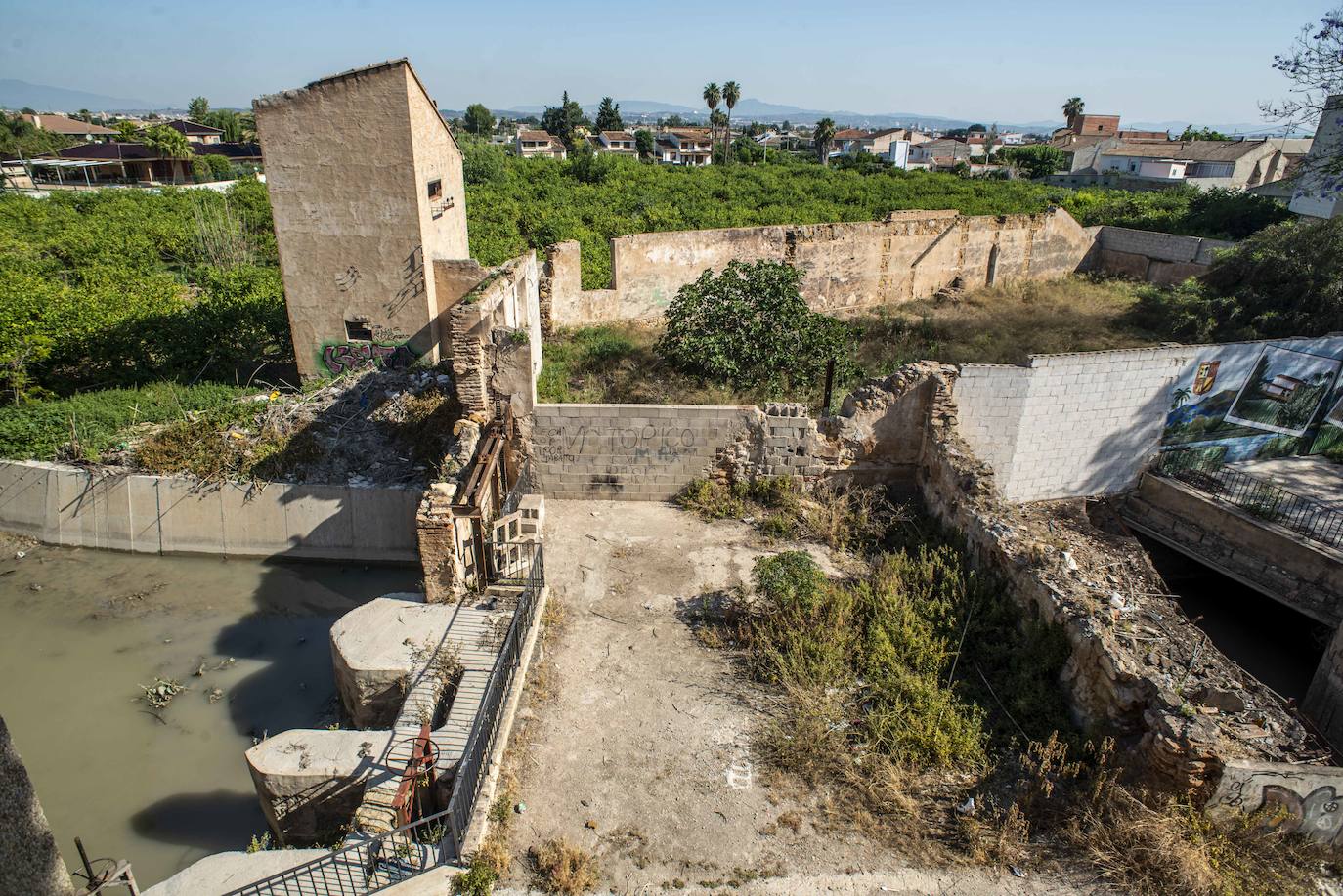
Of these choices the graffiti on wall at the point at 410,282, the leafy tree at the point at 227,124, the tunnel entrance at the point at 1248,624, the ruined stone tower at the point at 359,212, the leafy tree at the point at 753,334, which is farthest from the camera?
the leafy tree at the point at 227,124

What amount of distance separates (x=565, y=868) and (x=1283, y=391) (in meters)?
14.0

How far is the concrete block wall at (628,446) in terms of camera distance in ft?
36.1

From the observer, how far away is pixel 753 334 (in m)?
14.4

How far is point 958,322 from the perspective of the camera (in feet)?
67.8

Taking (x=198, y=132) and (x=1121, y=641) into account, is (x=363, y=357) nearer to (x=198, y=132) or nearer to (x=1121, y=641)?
(x=1121, y=641)

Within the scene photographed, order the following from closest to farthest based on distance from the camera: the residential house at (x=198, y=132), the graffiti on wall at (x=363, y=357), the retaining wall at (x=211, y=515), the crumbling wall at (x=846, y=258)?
1. the retaining wall at (x=211, y=515)
2. the graffiti on wall at (x=363, y=357)
3. the crumbling wall at (x=846, y=258)
4. the residential house at (x=198, y=132)

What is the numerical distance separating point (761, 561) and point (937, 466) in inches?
146

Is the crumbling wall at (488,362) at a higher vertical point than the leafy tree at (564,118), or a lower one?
lower

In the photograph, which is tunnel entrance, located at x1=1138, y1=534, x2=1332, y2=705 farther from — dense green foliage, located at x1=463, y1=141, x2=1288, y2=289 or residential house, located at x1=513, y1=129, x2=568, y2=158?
residential house, located at x1=513, y1=129, x2=568, y2=158

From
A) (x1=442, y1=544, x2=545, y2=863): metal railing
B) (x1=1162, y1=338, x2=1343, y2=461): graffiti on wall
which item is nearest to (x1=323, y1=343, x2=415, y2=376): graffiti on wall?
(x1=442, y1=544, x2=545, y2=863): metal railing

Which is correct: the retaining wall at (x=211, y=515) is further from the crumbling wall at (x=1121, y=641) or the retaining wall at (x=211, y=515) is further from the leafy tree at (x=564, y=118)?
the leafy tree at (x=564, y=118)

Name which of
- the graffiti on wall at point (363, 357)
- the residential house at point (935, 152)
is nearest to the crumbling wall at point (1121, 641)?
the graffiti on wall at point (363, 357)

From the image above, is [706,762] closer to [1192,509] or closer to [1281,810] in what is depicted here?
[1281,810]

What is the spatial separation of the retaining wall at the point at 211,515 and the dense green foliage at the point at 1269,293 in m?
19.3
